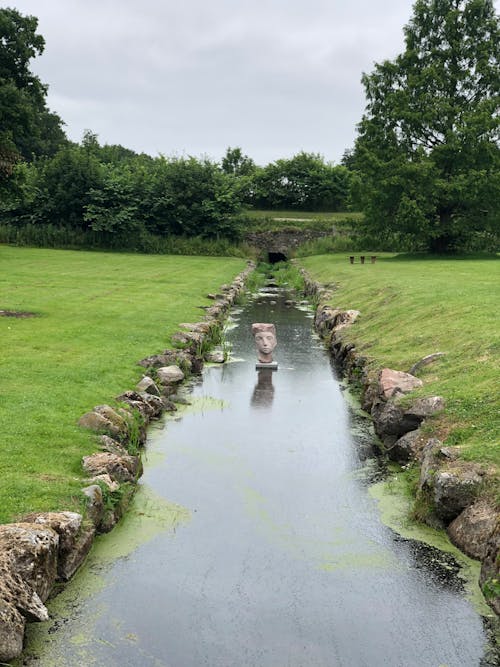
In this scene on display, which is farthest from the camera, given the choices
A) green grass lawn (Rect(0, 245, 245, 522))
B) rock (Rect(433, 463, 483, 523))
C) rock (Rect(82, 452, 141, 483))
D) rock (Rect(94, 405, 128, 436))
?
rock (Rect(94, 405, 128, 436))

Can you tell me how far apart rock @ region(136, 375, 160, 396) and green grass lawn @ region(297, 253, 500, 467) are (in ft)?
15.6

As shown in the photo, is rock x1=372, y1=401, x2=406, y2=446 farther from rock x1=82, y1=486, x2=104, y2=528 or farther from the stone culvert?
rock x1=82, y1=486, x2=104, y2=528

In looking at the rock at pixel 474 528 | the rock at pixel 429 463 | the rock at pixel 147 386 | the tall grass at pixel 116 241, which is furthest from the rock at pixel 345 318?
the tall grass at pixel 116 241

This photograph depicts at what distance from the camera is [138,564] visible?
6.83 metres

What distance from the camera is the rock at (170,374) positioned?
13445 millimetres

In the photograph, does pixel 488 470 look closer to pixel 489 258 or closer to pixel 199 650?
pixel 199 650

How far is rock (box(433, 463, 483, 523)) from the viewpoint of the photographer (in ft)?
24.3

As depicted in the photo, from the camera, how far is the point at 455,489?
746cm

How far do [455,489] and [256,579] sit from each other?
249cm

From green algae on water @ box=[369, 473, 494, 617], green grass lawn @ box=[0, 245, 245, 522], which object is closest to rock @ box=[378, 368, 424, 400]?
green algae on water @ box=[369, 473, 494, 617]

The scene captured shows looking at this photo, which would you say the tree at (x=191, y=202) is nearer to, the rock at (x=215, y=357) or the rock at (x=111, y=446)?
the rock at (x=215, y=357)

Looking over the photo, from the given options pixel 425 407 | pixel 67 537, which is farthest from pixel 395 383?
pixel 67 537

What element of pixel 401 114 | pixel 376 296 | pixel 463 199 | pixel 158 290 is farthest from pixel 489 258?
pixel 158 290

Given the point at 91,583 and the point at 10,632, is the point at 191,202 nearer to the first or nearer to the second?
the point at 91,583
